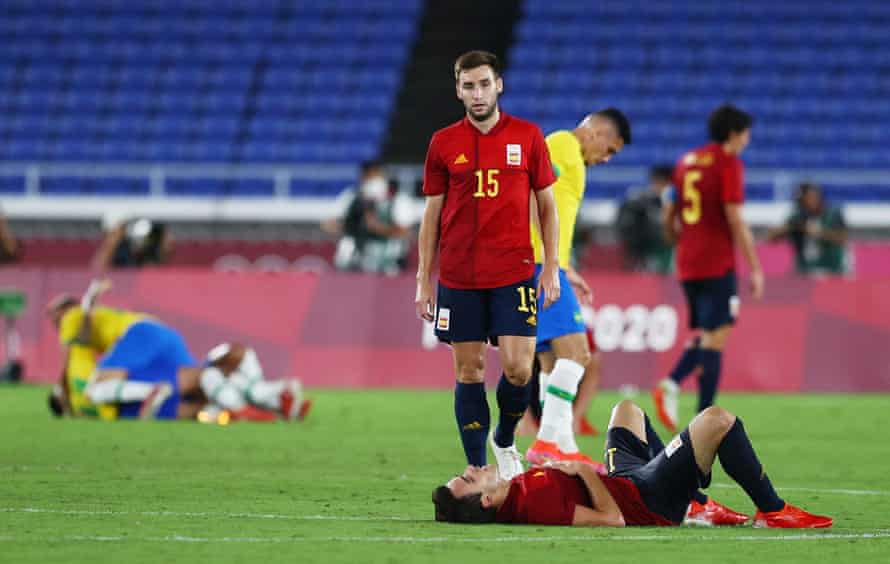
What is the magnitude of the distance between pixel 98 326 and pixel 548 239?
692 centimetres

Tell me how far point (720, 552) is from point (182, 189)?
24.0 m

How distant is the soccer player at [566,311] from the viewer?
10.2m

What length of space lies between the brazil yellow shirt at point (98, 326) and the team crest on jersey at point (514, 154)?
6.72m

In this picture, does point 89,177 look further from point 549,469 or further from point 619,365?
point 549,469

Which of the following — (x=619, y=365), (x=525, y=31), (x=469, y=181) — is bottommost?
(x=619, y=365)

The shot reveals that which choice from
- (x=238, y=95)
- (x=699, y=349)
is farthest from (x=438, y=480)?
(x=238, y=95)

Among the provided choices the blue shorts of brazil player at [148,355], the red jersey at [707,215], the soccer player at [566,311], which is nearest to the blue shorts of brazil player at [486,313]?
the soccer player at [566,311]

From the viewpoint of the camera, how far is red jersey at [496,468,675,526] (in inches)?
277

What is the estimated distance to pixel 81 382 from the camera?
15.2 meters

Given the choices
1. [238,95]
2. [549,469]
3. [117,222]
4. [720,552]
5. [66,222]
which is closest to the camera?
[720,552]

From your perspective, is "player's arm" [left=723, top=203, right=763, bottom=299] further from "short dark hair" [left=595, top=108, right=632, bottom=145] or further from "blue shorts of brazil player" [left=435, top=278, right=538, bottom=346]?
"blue shorts of brazil player" [left=435, top=278, right=538, bottom=346]

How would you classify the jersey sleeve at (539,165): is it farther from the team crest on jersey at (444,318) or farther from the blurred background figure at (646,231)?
the blurred background figure at (646,231)

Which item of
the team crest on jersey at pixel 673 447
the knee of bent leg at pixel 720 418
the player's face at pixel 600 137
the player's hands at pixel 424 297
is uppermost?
the player's face at pixel 600 137

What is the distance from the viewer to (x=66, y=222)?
95.5 ft
